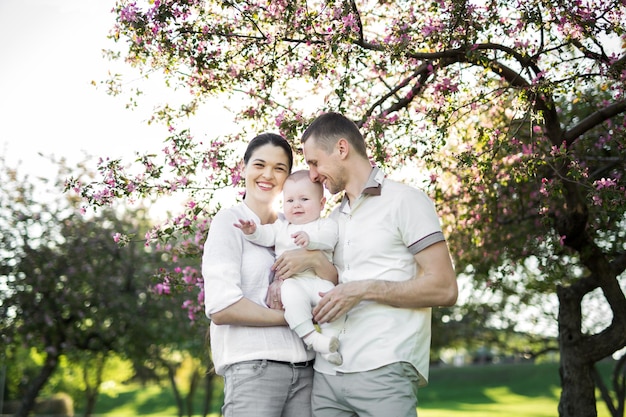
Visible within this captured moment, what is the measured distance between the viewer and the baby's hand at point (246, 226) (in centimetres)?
336

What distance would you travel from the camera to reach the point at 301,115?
668 cm

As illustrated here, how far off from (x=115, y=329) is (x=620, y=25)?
40.9 feet

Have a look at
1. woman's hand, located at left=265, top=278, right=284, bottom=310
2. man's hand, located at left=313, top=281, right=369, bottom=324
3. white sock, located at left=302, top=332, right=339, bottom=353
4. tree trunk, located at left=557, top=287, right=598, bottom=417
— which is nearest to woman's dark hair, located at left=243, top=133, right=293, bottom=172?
woman's hand, located at left=265, top=278, right=284, bottom=310

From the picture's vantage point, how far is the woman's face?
3.64 metres

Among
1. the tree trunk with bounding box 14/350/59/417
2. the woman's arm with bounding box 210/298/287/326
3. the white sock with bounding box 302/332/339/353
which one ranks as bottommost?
the tree trunk with bounding box 14/350/59/417

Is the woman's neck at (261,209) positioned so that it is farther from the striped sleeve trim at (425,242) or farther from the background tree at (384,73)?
the background tree at (384,73)

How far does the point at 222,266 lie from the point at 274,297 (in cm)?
29

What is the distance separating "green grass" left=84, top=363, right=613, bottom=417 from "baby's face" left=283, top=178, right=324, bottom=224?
23.5 metres

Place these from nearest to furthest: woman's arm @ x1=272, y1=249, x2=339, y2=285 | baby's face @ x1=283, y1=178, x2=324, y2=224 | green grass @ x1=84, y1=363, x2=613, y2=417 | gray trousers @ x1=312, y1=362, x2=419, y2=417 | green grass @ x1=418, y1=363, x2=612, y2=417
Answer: gray trousers @ x1=312, y1=362, x2=419, y2=417 < woman's arm @ x1=272, y1=249, x2=339, y2=285 < baby's face @ x1=283, y1=178, x2=324, y2=224 < green grass @ x1=418, y1=363, x2=612, y2=417 < green grass @ x1=84, y1=363, x2=613, y2=417

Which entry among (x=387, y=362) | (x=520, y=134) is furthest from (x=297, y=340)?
(x=520, y=134)

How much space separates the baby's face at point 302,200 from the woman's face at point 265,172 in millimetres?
64

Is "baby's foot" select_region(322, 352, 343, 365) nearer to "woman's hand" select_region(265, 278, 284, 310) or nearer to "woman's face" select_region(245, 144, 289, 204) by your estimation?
"woman's hand" select_region(265, 278, 284, 310)

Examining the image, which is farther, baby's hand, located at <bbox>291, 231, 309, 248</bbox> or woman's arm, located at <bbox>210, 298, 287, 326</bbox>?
baby's hand, located at <bbox>291, 231, 309, 248</bbox>

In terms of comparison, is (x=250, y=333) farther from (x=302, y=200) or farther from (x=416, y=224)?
(x=416, y=224)
